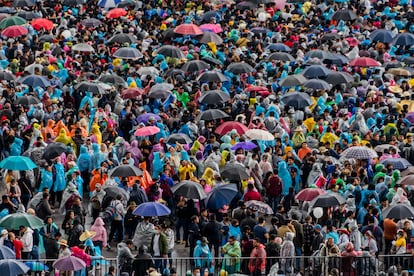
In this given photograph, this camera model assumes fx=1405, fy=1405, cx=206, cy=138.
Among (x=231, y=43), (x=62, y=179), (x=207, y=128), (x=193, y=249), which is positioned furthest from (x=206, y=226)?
(x=231, y=43)

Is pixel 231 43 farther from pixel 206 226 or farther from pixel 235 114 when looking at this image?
pixel 206 226

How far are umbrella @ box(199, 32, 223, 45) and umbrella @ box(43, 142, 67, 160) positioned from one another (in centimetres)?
1138

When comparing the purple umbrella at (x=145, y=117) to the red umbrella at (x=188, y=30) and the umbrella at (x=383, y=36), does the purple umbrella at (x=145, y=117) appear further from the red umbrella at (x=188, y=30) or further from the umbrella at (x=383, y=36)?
the umbrella at (x=383, y=36)

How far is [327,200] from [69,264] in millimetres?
5640

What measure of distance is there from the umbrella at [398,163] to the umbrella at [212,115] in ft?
14.7

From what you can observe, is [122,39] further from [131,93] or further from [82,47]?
[131,93]

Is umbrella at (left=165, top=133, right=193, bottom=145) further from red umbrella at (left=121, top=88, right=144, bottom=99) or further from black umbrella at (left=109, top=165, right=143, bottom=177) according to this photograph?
red umbrella at (left=121, top=88, right=144, bottom=99)

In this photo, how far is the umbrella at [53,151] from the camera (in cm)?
2941

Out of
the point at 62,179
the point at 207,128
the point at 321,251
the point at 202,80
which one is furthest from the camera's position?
the point at 202,80

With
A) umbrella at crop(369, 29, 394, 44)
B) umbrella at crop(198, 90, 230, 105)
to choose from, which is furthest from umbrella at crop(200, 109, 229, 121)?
umbrella at crop(369, 29, 394, 44)

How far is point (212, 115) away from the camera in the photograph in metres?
32.2

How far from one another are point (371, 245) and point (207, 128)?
289 inches

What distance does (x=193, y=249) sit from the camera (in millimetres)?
26234

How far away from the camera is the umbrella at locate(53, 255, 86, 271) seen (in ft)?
77.1
